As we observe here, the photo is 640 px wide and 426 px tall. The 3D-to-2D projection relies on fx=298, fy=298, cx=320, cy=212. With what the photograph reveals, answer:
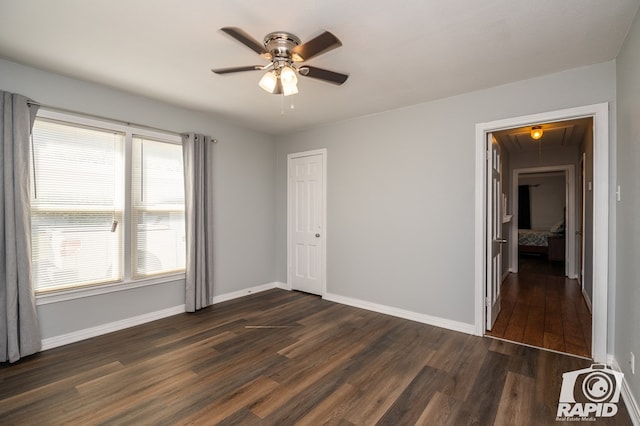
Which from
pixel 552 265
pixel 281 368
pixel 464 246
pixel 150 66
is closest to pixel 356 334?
pixel 281 368

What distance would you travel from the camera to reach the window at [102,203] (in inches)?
110

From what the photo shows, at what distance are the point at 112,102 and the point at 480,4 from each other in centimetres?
347

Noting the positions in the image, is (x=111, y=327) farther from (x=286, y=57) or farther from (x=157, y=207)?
(x=286, y=57)

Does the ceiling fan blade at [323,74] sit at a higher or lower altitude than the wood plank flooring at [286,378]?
higher

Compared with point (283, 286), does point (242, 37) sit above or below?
above

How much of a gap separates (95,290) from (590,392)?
4.43 m

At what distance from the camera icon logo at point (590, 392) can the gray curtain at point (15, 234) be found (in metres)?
4.18

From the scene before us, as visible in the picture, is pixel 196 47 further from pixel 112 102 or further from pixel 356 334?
pixel 356 334

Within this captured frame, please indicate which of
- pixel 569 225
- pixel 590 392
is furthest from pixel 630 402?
pixel 569 225

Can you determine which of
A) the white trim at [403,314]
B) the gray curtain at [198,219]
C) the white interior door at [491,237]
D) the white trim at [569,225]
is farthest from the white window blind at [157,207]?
the white trim at [569,225]

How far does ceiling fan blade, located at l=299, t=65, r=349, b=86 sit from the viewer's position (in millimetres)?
2090

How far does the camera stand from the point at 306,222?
4.74m

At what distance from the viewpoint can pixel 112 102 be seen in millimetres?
3178

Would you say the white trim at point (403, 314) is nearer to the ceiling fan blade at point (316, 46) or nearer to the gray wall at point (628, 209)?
the gray wall at point (628, 209)
